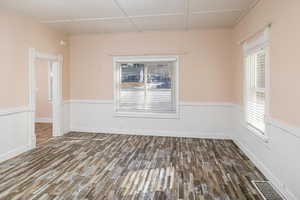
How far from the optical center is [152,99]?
17.4ft

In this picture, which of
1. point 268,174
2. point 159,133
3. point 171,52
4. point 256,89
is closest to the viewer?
point 268,174

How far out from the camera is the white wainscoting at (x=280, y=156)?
6.98ft

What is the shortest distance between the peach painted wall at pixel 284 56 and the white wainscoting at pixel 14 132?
425 cm

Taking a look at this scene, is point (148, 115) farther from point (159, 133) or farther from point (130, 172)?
point (130, 172)

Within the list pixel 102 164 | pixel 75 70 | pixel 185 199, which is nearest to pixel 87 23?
pixel 75 70

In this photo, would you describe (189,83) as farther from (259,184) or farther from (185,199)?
(185,199)

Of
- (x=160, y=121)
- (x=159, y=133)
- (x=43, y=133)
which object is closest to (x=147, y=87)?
(x=160, y=121)

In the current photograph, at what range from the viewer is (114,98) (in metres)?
5.32

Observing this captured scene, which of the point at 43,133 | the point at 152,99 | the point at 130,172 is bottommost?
the point at 130,172

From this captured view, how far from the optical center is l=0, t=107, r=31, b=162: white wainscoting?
346cm

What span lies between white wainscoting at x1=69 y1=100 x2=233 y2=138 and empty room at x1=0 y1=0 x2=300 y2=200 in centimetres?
2

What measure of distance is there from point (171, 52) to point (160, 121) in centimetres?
176

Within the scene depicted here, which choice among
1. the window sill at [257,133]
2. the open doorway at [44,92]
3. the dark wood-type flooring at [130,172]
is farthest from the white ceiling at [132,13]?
the dark wood-type flooring at [130,172]

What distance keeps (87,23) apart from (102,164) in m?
3.07
